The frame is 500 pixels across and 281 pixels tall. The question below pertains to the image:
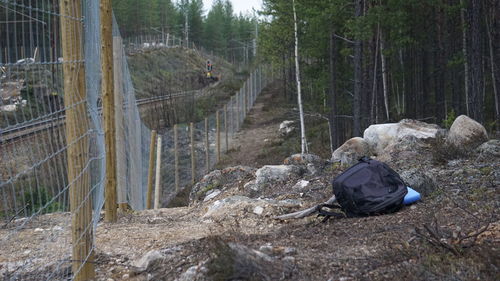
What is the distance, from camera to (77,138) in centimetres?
443

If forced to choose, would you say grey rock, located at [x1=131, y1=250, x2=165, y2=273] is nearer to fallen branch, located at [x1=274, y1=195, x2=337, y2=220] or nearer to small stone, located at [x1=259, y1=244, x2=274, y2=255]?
small stone, located at [x1=259, y1=244, x2=274, y2=255]

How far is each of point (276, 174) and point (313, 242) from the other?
15.8 ft

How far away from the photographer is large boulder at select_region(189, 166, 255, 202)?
1139 cm

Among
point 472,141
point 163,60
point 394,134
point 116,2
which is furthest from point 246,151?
point 116,2

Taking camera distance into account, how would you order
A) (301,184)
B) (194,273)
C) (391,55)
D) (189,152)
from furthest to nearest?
(391,55) < (189,152) < (301,184) < (194,273)

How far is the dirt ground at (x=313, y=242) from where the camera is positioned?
13.6 feet

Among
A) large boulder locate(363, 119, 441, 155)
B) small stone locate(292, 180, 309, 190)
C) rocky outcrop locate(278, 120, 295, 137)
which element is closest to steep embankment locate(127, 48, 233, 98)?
rocky outcrop locate(278, 120, 295, 137)

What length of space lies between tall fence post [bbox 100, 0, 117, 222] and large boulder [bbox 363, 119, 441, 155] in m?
6.92

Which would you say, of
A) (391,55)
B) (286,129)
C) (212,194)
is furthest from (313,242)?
(286,129)

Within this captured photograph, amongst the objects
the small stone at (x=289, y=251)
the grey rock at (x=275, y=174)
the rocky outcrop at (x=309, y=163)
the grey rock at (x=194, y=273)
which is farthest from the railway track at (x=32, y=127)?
the rocky outcrop at (x=309, y=163)

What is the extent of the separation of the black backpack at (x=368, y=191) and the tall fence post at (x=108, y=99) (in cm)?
263

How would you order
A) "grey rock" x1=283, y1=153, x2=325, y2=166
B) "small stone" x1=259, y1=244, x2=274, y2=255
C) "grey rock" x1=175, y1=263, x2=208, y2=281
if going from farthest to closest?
"grey rock" x1=283, y1=153, x2=325, y2=166 < "small stone" x1=259, y1=244, x2=274, y2=255 < "grey rock" x1=175, y1=263, x2=208, y2=281

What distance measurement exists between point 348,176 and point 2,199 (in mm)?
4500

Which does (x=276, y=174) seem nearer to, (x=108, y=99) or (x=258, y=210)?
(x=258, y=210)
